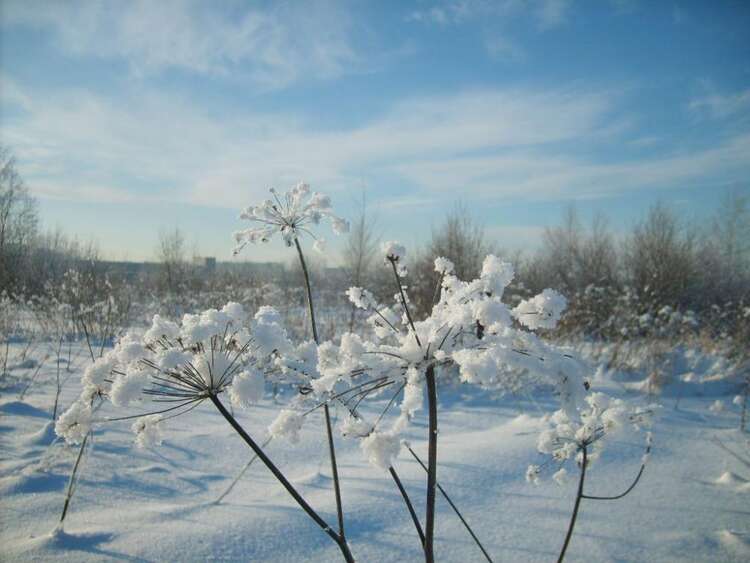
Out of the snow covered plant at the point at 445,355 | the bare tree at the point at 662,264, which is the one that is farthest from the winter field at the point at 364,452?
the bare tree at the point at 662,264

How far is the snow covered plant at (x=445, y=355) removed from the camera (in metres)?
1.04

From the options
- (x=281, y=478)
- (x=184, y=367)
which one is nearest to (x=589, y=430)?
(x=281, y=478)

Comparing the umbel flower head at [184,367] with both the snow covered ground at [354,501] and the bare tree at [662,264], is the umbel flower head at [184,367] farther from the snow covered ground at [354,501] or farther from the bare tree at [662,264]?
the bare tree at [662,264]

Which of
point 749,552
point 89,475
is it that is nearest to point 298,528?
point 89,475

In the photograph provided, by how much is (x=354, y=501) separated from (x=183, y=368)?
1763 mm

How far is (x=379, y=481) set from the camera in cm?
286

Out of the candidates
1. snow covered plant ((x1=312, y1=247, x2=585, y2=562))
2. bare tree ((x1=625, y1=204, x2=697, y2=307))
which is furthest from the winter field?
bare tree ((x1=625, y1=204, x2=697, y2=307))

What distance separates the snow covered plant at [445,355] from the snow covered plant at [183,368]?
0.66 feet

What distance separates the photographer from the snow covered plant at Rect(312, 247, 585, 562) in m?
1.04

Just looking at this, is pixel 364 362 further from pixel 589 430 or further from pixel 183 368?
pixel 589 430

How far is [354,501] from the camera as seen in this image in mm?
2549

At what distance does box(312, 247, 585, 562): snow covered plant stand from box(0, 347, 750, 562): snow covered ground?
1290 millimetres

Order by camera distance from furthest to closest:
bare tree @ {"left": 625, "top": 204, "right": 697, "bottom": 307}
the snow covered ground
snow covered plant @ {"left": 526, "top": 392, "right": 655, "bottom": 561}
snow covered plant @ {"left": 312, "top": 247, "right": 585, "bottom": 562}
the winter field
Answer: bare tree @ {"left": 625, "top": 204, "right": 697, "bottom": 307} → the snow covered ground → snow covered plant @ {"left": 526, "top": 392, "right": 655, "bottom": 561} → the winter field → snow covered plant @ {"left": 312, "top": 247, "right": 585, "bottom": 562}

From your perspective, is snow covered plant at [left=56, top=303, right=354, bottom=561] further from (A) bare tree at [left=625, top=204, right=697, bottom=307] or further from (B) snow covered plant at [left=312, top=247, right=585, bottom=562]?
(A) bare tree at [left=625, top=204, right=697, bottom=307]
